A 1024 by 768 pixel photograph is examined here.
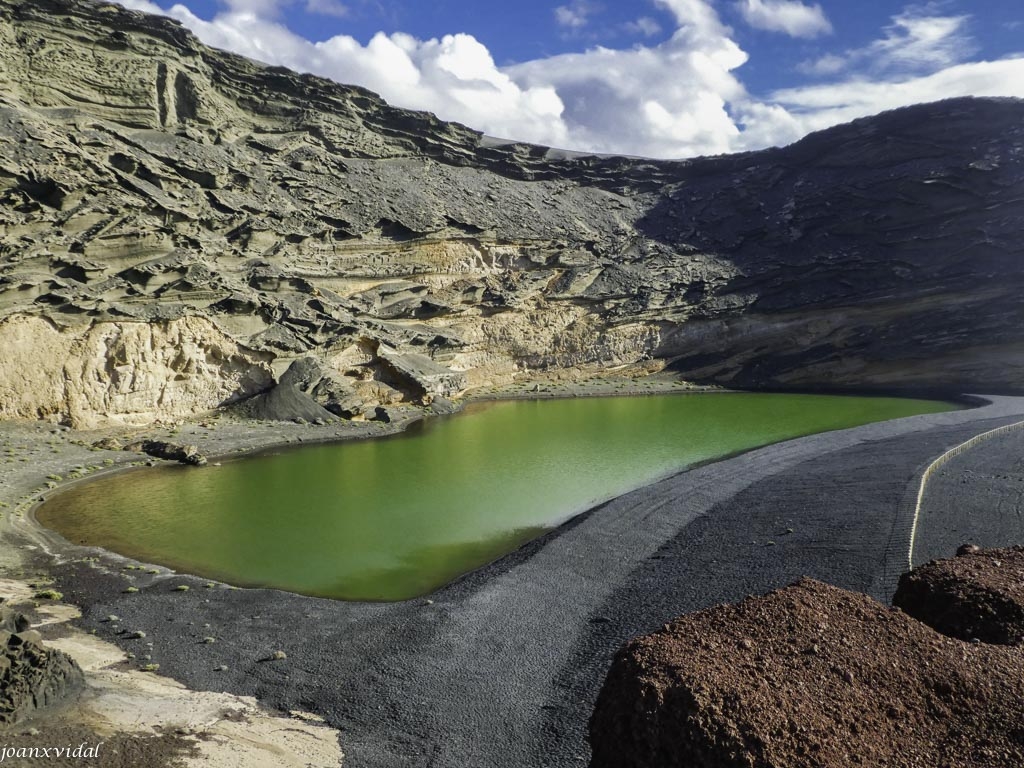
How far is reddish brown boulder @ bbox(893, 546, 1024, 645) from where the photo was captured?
22.6ft

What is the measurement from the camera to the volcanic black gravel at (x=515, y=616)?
31.5 feet

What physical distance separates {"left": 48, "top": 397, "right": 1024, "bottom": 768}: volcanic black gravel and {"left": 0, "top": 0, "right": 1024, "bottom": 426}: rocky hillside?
17101mm

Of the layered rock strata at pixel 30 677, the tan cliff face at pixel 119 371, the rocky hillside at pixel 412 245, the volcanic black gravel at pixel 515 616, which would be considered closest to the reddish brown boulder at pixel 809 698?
the volcanic black gravel at pixel 515 616

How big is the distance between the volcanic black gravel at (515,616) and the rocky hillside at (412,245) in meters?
17.1

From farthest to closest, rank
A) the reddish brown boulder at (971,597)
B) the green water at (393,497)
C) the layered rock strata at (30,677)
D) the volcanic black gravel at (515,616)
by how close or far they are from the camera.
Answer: the green water at (393,497)
the volcanic black gravel at (515,616)
the layered rock strata at (30,677)
the reddish brown boulder at (971,597)

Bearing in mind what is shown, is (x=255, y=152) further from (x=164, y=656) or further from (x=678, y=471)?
(x=164, y=656)

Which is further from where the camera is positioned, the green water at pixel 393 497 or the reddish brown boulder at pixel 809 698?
the green water at pixel 393 497

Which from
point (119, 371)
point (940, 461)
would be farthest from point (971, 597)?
point (119, 371)

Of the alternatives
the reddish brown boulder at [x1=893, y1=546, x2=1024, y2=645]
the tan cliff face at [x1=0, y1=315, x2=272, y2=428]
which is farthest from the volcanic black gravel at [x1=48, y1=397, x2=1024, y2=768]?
the tan cliff face at [x1=0, y1=315, x2=272, y2=428]

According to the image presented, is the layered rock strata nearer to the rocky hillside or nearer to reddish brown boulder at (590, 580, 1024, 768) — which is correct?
reddish brown boulder at (590, 580, 1024, 768)

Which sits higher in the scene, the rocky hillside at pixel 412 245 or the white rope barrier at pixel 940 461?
the rocky hillside at pixel 412 245

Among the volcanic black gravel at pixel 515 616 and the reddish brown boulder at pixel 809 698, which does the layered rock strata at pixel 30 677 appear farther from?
the reddish brown boulder at pixel 809 698

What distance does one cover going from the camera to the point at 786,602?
6938 mm

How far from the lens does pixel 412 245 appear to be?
43.2 meters
